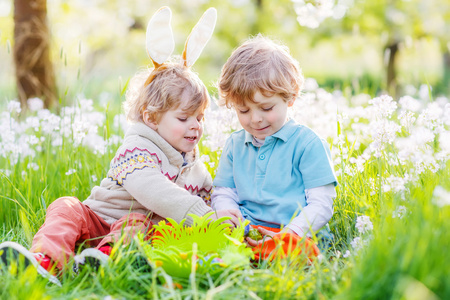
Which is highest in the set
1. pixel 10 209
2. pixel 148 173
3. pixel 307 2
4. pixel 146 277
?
pixel 307 2

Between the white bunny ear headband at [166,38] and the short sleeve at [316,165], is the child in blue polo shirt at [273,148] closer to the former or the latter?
the short sleeve at [316,165]

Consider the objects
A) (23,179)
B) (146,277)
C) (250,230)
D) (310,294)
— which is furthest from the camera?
(23,179)

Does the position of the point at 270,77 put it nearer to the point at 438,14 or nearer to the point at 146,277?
the point at 146,277

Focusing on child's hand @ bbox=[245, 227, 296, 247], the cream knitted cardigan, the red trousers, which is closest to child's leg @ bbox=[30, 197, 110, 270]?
the red trousers

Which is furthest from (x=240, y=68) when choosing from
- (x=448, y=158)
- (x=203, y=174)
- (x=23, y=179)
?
(x=23, y=179)

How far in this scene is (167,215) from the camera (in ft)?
8.78

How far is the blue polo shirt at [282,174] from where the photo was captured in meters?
2.76

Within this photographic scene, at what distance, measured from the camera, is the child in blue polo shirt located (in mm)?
2725

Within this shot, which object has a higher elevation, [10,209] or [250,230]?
[250,230]

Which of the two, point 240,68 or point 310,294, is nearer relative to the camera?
point 310,294

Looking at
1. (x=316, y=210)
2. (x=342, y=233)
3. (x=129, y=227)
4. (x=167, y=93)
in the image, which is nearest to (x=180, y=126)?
(x=167, y=93)

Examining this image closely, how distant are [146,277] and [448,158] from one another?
60.9 inches

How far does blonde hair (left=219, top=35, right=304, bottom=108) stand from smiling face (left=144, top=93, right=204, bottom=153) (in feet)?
0.76

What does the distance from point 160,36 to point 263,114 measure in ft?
2.68
